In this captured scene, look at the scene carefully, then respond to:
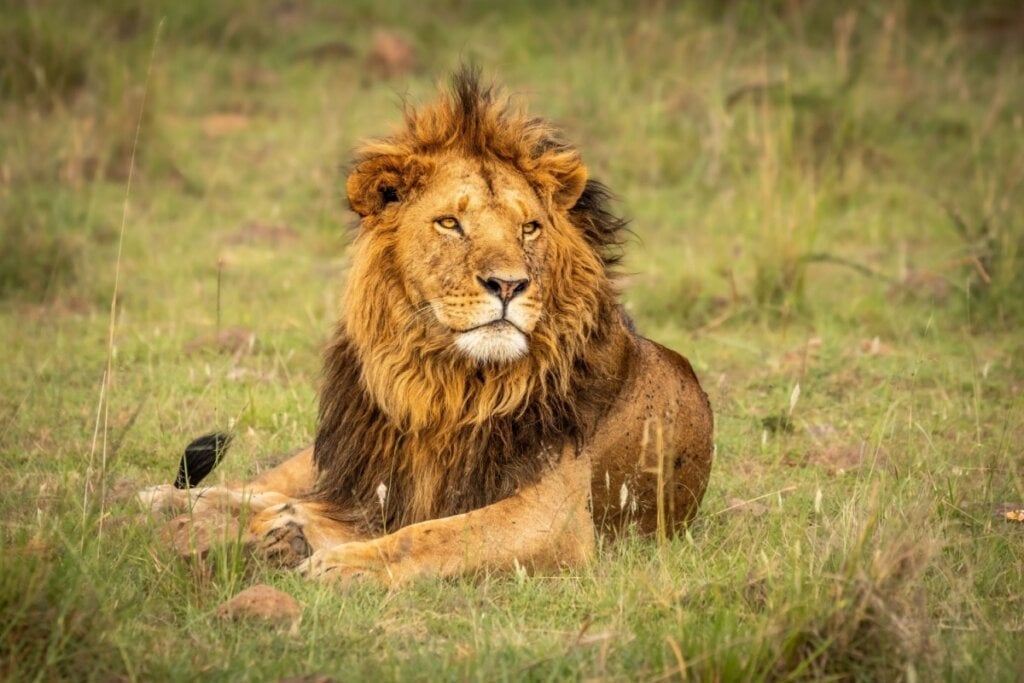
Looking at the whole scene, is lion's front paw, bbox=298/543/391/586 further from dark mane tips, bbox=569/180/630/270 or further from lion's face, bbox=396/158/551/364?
dark mane tips, bbox=569/180/630/270

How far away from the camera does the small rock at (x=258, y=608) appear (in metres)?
3.53

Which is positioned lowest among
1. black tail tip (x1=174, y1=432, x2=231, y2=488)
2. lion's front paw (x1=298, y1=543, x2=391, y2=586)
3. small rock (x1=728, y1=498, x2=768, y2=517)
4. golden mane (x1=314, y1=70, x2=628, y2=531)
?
small rock (x1=728, y1=498, x2=768, y2=517)

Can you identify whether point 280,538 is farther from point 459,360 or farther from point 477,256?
point 477,256

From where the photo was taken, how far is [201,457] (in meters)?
4.51

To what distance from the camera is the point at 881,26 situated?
12.2 meters

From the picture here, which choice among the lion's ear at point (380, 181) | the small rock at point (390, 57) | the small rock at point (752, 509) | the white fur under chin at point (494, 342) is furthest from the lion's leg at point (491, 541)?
the small rock at point (390, 57)

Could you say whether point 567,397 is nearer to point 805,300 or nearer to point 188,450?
point 188,450

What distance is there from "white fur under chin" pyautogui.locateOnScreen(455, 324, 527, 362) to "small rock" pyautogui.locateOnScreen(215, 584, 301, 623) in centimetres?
90

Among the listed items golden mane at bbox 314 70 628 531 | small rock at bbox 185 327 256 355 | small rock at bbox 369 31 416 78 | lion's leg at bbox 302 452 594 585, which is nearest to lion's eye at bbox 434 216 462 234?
golden mane at bbox 314 70 628 531

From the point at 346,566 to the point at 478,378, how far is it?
0.69 metres

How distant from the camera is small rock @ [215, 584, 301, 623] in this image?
353 cm

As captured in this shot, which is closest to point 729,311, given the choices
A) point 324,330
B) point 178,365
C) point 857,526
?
point 324,330

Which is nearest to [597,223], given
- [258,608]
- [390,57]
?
[258,608]

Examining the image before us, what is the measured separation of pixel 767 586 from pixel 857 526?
271 millimetres
